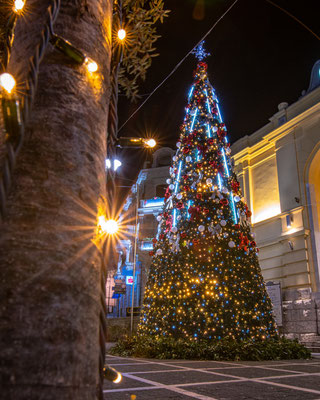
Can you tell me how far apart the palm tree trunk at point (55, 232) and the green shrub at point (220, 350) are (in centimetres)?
673

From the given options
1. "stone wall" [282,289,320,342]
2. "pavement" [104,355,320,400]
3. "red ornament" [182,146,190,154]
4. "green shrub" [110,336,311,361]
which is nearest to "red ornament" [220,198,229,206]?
"red ornament" [182,146,190,154]

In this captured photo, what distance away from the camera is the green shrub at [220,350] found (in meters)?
6.96

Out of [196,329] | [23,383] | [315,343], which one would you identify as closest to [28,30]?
[23,383]

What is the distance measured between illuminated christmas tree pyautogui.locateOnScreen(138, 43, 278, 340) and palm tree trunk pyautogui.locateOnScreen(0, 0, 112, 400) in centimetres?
703

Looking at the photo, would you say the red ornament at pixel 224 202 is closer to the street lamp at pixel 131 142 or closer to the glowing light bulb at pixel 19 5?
the street lamp at pixel 131 142

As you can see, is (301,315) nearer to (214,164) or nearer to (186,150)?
(214,164)

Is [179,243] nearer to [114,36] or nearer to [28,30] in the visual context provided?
[114,36]

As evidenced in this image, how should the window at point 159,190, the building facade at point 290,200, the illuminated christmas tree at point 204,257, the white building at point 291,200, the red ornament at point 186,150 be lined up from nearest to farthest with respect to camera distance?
the illuminated christmas tree at point 204,257 < the red ornament at point 186,150 < the building facade at point 290,200 < the white building at point 291,200 < the window at point 159,190

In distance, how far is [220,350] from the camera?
6988 mm

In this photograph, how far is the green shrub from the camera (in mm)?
6961

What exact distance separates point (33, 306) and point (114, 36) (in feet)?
5.56

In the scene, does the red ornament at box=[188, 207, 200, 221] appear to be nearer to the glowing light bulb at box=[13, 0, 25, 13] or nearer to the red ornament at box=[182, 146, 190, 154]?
the red ornament at box=[182, 146, 190, 154]

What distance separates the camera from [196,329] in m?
7.48

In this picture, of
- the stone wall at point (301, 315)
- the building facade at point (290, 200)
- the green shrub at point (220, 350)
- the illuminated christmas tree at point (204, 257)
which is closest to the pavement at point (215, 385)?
the green shrub at point (220, 350)
